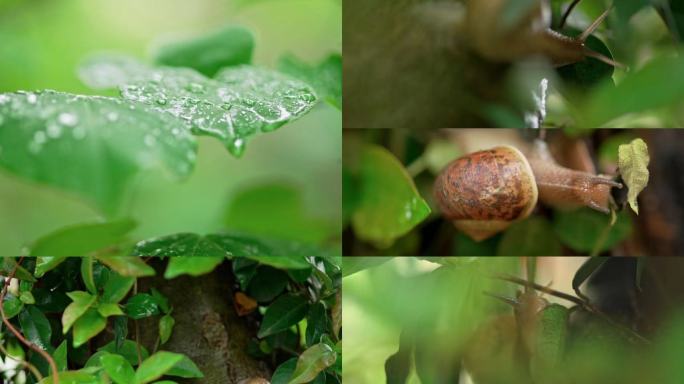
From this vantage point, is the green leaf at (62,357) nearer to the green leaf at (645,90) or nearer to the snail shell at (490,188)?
the snail shell at (490,188)

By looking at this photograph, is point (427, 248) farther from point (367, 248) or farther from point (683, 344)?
point (683, 344)

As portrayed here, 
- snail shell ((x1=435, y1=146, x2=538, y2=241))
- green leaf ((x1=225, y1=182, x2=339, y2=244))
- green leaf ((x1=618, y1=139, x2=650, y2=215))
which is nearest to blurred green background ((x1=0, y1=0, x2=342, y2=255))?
green leaf ((x1=225, y1=182, x2=339, y2=244))

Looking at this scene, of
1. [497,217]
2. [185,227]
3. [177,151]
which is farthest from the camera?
[185,227]

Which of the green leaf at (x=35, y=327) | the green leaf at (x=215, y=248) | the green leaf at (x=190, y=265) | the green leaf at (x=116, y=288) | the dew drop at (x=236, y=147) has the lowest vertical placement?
the green leaf at (x=35, y=327)

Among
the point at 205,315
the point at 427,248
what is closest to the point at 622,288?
the point at 427,248

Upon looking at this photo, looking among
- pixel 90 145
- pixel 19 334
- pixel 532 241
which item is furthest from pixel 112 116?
pixel 532 241

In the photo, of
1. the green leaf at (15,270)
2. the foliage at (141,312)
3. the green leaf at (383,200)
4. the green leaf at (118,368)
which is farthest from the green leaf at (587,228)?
the green leaf at (15,270)

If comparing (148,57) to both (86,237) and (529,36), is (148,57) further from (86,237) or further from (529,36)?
(529,36)
